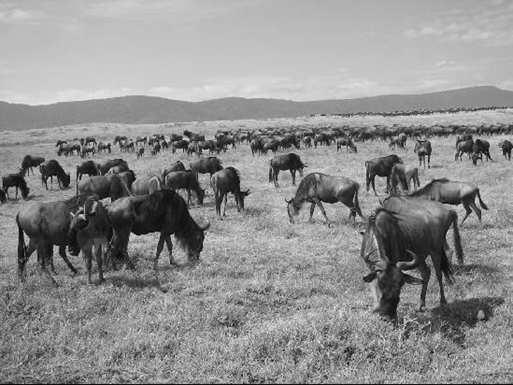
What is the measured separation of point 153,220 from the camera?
10.8m

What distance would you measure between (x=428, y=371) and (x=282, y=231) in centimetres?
852

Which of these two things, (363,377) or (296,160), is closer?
(363,377)

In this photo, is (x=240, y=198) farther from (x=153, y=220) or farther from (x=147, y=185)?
(x=153, y=220)

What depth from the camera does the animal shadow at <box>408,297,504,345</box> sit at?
7.03 metres

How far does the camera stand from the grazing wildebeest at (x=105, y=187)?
59.8 ft

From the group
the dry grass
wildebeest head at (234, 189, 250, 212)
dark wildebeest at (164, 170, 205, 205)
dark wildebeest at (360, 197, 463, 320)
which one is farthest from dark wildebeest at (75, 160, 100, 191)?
dark wildebeest at (360, 197, 463, 320)

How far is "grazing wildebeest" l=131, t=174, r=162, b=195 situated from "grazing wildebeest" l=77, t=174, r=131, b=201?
573 mm

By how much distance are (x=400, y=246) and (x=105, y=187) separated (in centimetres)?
1370

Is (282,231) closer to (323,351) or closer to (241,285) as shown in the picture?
(241,285)

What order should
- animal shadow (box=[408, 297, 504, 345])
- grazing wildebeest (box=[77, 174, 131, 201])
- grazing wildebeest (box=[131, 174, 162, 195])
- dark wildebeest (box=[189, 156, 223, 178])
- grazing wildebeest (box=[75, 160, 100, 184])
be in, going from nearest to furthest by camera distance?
animal shadow (box=[408, 297, 504, 345]) < grazing wildebeest (box=[131, 174, 162, 195]) < grazing wildebeest (box=[77, 174, 131, 201]) < dark wildebeest (box=[189, 156, 223, 178]) < grazing wildebeest (box=[75, 160, 100, 184])

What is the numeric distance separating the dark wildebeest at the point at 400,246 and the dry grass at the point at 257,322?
420mm

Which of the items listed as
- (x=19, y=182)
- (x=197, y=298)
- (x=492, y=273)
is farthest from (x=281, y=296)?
(x=19, y=182)

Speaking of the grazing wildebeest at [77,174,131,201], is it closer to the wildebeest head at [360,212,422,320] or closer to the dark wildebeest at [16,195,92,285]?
the dark wildebeest at [16,195,92,285]

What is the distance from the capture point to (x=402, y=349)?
6.28 metres
